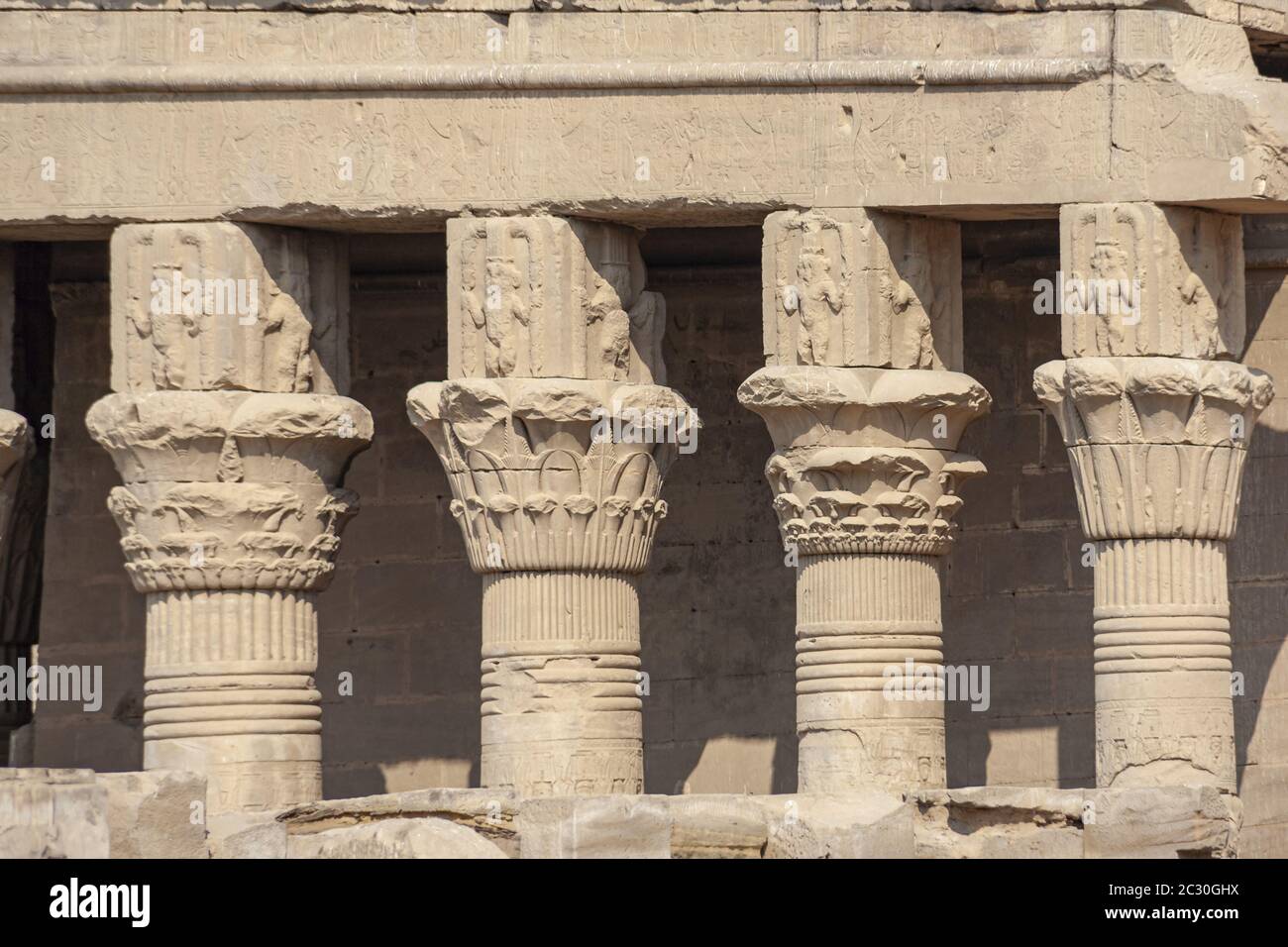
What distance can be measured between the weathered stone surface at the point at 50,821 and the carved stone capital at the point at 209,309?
491cm

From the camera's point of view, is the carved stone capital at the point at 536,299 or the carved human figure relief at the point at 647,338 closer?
the carved stone capital at the point at 536,299

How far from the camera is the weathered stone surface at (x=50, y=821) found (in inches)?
693

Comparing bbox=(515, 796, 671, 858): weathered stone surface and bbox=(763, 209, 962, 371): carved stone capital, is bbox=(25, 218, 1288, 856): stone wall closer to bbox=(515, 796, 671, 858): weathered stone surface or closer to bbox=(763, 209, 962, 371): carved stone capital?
bbox=(763, 209, 962, 371): carved stone capital

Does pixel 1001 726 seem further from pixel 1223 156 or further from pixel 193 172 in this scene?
pixel 193 172

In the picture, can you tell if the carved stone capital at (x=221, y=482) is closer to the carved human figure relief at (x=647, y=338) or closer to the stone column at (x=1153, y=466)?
the carved human figure relief at (x=647, y=338)

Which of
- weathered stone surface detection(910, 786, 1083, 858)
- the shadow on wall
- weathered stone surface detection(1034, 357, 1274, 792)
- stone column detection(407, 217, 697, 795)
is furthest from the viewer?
the shadow on wall

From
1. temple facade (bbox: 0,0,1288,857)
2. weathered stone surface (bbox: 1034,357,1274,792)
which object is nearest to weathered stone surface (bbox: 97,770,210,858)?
temple facade (bbox: 0,0,1288,857)

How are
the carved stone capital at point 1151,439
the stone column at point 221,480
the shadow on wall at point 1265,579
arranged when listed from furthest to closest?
1. the shadow on wall at point 1265,579
2. the stone column at point 221,480
3. the carved stone capital at point 1151,439

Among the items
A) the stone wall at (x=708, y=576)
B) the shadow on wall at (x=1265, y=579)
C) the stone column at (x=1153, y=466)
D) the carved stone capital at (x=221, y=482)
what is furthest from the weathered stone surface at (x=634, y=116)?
the stone wall at (x=708, y=576)

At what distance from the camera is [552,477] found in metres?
22.1

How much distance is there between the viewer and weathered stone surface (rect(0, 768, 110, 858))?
57.7 ft

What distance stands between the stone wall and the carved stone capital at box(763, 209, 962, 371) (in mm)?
2457

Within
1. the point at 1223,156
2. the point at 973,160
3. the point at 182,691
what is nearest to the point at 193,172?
the point at 182,691

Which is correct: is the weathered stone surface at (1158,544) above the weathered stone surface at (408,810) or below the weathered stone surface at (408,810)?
above
